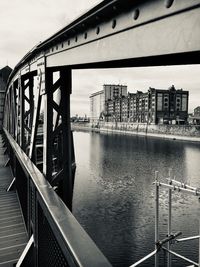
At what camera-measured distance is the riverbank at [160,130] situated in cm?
8325

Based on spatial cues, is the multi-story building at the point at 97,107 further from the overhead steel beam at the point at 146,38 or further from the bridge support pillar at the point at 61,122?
the overhead steel beam at the point at 146,38

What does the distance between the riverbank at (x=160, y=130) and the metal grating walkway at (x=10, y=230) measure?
77.5 m

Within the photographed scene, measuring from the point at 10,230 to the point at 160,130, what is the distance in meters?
96.9

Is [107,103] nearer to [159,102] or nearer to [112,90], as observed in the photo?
[112,90]

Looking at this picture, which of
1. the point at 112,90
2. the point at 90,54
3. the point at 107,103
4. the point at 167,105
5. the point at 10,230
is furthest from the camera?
the point at 112,90

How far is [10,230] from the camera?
626cm

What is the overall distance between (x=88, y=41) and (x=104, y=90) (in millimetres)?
176863

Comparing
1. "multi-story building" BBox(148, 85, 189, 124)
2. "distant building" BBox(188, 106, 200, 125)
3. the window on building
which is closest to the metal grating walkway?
"distant building" BBox(188, 106, 200, 125)

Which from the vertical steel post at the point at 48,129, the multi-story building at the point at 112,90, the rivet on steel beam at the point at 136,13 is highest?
the multi-story building at the point at 112,90

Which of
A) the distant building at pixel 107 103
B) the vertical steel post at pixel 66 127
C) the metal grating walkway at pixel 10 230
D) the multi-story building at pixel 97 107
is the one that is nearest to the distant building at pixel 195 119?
the distant building at pixel 107 103

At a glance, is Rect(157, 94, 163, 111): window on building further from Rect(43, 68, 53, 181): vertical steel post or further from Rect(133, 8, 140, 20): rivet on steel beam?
Rect(133, 8, 140, 20): rivet on steel beam

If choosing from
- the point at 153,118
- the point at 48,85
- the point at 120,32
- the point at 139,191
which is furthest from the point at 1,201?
the point at 153,118

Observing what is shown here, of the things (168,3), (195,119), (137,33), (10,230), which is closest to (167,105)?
(195,119)

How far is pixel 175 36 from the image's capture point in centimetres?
184
